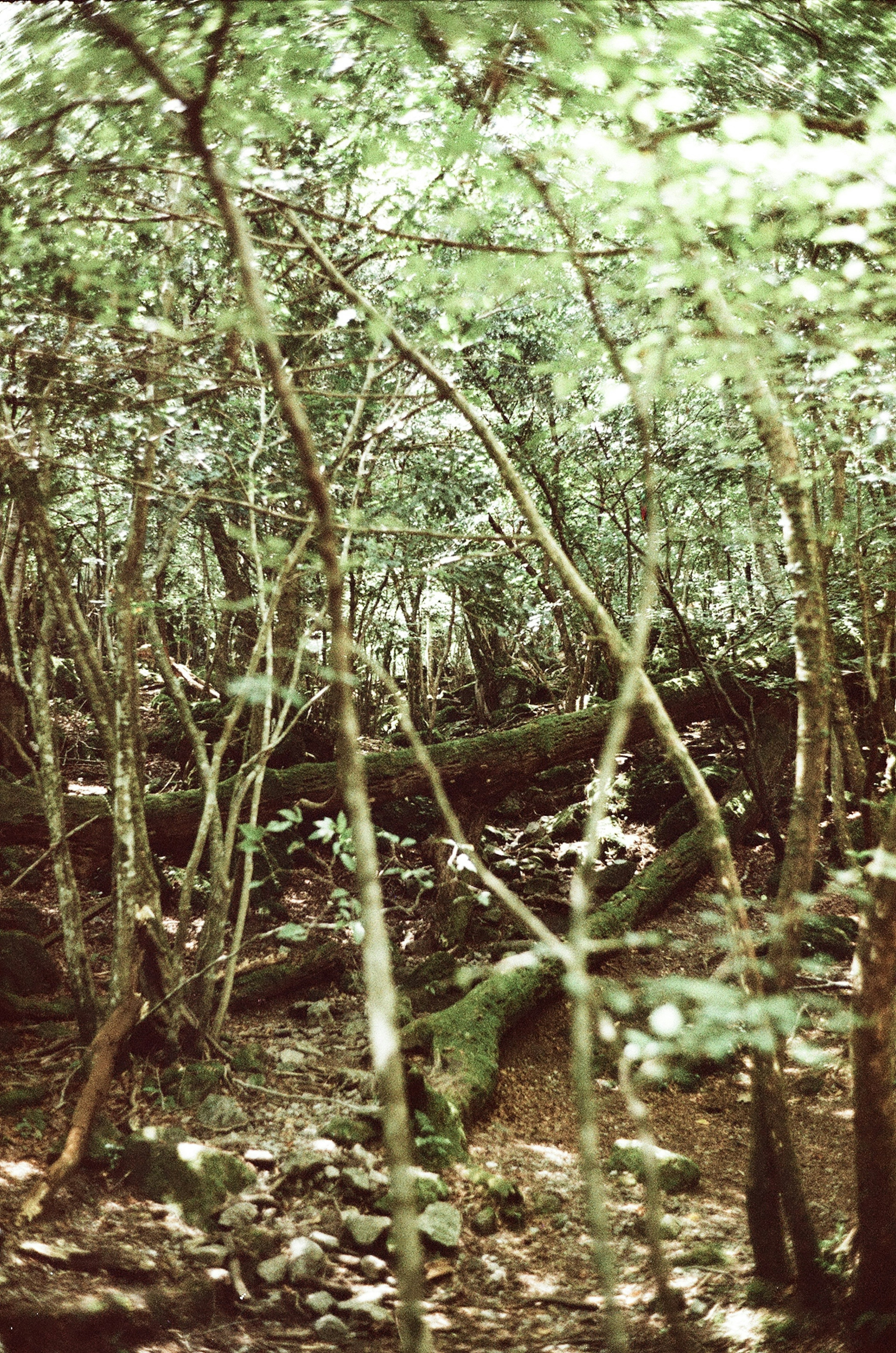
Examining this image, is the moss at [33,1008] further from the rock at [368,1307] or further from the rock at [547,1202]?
the rock at [547,1202]

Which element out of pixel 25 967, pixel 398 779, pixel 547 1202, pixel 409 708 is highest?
pixel 409 708

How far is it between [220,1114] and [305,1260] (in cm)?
132

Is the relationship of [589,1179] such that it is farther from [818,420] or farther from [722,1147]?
[818,420]

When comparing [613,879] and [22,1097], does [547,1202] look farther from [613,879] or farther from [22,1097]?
[613,879]

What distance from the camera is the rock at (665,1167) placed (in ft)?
13.5

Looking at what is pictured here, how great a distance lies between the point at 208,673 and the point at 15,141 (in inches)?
402

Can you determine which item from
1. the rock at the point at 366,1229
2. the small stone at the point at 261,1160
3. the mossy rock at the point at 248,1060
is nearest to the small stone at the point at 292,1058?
the mossy rock at the point at 248,1060

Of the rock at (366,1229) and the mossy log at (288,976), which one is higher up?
the mossy log at (288,976)

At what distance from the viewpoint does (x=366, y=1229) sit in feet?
11.5

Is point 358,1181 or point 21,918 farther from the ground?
point 21,918

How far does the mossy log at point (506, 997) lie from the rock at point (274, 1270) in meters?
1.27

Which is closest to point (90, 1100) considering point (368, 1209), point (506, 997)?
point (368, 1209)

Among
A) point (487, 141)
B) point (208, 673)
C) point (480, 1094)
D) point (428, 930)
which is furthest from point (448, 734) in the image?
point (487, 141)

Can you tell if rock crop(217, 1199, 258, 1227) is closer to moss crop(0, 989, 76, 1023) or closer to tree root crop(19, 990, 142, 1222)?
tree root crop(19, 990, 142, 1222)
